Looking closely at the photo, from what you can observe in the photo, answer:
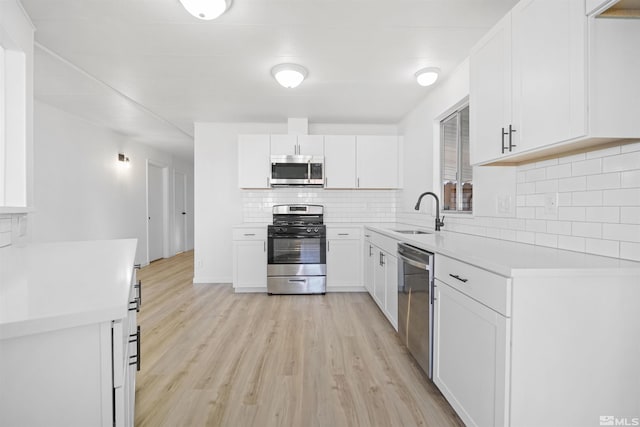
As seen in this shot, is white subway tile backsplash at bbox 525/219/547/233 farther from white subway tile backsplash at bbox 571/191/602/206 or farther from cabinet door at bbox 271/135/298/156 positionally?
cabinet door at bbox 271/135/298/156

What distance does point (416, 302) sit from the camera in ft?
7.02

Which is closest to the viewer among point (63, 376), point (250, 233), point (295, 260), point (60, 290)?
point (63, 376)

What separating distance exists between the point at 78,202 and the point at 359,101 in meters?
4.09

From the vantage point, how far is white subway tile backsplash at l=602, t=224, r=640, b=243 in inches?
52.2

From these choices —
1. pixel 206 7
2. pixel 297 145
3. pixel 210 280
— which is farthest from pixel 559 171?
pixel 210 280

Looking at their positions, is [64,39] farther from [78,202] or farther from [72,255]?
[78,202]

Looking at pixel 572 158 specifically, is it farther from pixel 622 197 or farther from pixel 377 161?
pixel 377 161

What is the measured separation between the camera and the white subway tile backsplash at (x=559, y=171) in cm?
167

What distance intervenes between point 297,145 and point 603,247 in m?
3.38

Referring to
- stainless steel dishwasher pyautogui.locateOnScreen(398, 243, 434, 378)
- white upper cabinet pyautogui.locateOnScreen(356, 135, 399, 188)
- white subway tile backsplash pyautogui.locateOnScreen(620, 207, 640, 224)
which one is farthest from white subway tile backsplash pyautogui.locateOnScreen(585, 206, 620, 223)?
white upper cabinet pyautogui.locateOnScreen(356, 135, 399, 188)

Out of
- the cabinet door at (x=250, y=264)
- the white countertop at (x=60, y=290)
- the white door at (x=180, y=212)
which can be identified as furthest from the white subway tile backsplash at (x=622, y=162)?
the white door at (x=180, y=212)

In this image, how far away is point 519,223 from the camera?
2.03 metres

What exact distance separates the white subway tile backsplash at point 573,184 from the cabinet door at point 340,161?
2737mm

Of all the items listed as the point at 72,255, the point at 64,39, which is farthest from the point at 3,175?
the point at 64,39
